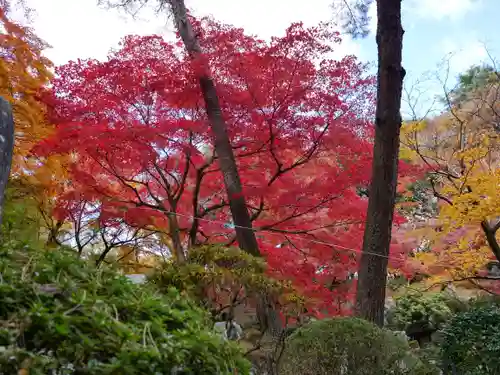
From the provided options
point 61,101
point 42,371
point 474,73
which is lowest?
point 42,371

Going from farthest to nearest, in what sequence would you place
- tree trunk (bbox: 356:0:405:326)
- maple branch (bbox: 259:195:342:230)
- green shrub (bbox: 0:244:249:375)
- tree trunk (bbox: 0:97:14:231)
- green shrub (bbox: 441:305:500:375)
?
1. maple branch (bbox: 259:195:342:230)
2. tree trunk (bbox: 356:0:405:326)
3. green shrub (bbox: 441:305:500:375)
4. tree trunk (bbox: 0:97:14:231)
5. green shrub (bbox: 0:244:249:375)

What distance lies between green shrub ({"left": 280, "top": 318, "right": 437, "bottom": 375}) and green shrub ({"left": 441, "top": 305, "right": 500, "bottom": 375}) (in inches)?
31.1

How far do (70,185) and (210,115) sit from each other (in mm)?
2845

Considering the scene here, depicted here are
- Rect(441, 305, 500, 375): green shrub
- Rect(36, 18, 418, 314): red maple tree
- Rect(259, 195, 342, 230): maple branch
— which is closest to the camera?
Rect(441, 305, 500, 375): green shrub

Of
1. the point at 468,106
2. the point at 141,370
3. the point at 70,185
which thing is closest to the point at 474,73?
the point at 468,106

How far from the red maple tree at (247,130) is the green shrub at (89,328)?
455cm

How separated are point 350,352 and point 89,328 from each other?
2840 mm

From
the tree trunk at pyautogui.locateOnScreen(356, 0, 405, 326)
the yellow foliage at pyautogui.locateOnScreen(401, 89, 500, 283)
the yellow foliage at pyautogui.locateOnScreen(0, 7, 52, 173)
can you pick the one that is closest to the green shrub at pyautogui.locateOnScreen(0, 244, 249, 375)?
the tree trunk at pyautogui.locateOnScreen(356, 0, 405, 326)

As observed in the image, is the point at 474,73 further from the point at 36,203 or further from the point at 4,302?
the point at 4,302

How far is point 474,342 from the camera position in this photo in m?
4.22

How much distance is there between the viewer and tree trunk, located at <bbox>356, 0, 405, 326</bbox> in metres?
4.89

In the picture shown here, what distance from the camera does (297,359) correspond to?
3.64 metres

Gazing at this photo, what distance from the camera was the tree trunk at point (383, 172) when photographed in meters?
4.89

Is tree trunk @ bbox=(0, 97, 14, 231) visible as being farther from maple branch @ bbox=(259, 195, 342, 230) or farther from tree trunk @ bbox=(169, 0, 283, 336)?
Answer: maple branch @ bbox=(259, 195, 342, 230)
